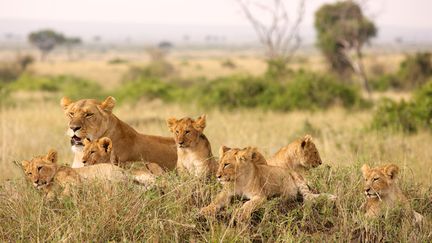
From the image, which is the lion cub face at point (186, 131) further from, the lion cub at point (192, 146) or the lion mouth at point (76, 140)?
the lion mouth at point (76, 140)

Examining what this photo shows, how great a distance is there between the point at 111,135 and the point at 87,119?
356mm

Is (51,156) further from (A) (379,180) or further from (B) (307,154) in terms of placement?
(A) (379,180)

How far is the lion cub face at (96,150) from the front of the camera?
5777 mm

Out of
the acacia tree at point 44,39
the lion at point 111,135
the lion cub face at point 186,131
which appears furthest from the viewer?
the acacia tree at point 44,39

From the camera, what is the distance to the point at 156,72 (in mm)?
42688

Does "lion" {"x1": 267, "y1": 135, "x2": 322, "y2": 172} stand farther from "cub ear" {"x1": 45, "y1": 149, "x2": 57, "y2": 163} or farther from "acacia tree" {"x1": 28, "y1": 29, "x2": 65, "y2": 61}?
"acacia tree" {"x1": 28, "y1": 29, "x2": 65, "y2": 61}

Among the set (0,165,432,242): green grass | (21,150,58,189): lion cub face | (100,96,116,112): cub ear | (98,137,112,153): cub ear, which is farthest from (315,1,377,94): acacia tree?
(21,150,58,189): lion cub face

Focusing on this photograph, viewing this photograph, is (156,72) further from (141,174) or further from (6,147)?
(141,174)

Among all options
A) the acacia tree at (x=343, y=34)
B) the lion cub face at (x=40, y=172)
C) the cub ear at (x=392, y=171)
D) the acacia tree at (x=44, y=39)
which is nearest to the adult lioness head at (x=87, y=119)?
the lion cub face at (x=40, y=172)

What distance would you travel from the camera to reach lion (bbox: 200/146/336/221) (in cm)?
529

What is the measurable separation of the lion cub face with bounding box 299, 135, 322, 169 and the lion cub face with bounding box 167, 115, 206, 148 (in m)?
0.88

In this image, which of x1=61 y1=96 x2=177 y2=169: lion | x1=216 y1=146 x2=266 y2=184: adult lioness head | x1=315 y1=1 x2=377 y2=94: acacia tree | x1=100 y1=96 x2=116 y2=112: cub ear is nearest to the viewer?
x1=216 y1=146 x2=266 y2=184: adult lioness head

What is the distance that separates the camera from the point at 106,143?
5.87 m

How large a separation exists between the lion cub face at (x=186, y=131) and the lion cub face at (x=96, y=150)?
517 millimetres
